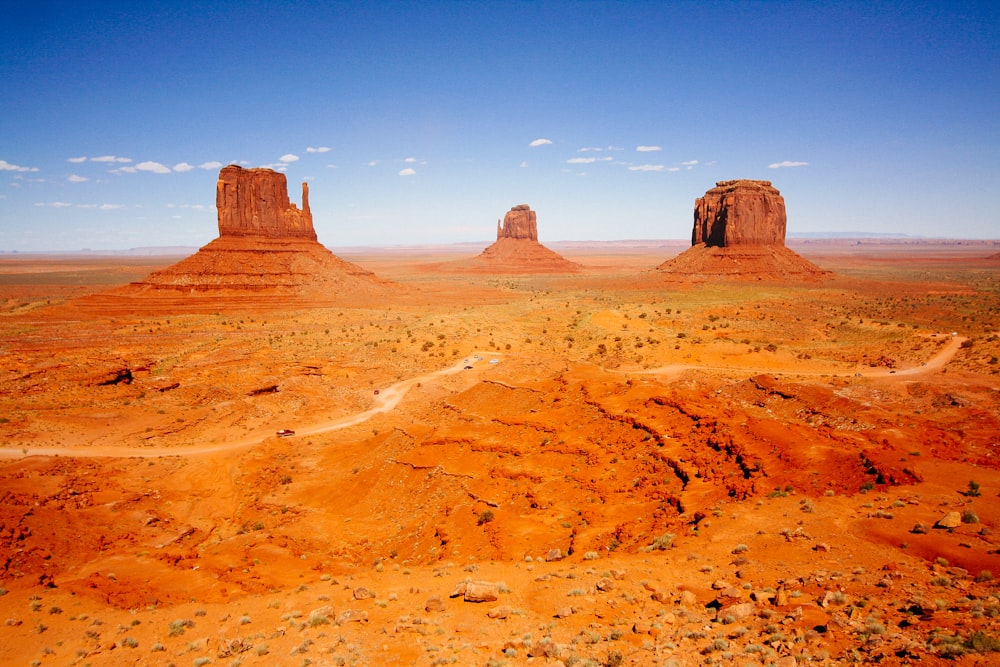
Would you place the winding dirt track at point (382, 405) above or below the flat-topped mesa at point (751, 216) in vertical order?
below

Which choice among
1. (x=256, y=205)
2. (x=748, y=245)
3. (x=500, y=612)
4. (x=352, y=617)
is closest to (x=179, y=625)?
(x=352, y=617)

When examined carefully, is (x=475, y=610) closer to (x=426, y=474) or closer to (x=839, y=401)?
(x=426, y=474)

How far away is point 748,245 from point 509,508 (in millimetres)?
99447

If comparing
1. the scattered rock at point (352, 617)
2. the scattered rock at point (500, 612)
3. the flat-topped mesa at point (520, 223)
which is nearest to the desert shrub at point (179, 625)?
the scattered rock at point (352, 617)

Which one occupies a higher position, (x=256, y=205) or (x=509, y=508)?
(x=256, y=205)

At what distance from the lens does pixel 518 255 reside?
509ft

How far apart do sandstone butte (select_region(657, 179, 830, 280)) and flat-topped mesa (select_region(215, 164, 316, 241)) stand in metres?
70.0

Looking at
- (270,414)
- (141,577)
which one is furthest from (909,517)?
(270,414)

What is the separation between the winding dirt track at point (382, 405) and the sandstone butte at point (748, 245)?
60.0 m

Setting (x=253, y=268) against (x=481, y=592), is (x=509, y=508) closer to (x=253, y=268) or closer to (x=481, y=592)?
(x=481, y=592)

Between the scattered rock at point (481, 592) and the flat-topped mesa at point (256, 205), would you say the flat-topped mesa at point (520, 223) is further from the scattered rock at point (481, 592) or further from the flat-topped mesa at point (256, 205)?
the scattered rock at point (481, 592)

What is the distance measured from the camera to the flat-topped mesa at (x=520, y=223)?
16038cm

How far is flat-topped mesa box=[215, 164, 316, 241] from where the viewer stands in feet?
253

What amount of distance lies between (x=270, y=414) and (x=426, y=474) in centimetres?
1444
